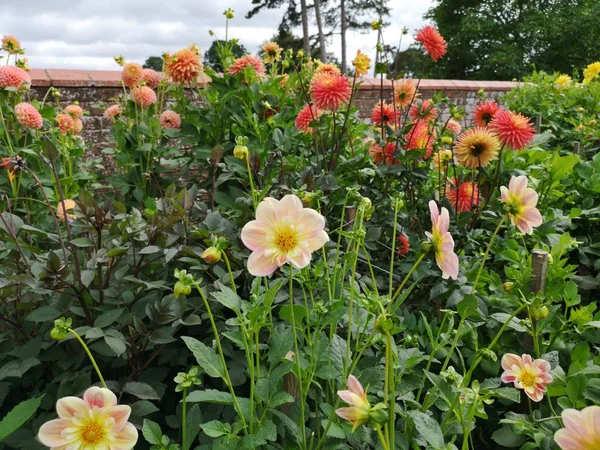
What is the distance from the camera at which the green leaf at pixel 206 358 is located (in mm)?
752

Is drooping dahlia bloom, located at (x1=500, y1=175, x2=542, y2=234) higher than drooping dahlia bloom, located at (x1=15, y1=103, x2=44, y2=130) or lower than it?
lower

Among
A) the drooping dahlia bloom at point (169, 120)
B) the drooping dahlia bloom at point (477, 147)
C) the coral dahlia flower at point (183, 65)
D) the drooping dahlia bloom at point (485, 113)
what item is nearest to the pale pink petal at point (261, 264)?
the drooping dahlia bloom at point (477, 147)

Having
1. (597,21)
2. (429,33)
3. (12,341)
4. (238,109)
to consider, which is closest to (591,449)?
(12,341)

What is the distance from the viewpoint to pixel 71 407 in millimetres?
621

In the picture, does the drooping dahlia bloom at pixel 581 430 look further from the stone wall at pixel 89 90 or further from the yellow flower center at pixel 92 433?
the stone wall at pixel 89 90

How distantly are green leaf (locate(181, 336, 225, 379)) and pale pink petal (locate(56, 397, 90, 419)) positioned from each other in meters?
0.17

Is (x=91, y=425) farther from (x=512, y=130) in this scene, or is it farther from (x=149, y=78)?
(x=149, y=78)

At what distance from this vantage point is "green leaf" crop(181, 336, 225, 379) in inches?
29.6

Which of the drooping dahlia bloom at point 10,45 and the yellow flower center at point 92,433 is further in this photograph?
the drooping dahlia bloom at point 10,45

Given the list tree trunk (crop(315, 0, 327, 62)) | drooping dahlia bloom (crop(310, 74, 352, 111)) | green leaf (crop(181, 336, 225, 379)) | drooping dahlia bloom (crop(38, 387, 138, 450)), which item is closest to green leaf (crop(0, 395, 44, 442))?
drooping dahlia bloom (crop(38, 387, 138, 450))

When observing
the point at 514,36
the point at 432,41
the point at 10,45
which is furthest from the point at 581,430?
the point at 514,36

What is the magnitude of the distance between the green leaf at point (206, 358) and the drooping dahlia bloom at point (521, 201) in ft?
1.70

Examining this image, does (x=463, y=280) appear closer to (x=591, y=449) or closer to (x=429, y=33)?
(x=591, y=449)

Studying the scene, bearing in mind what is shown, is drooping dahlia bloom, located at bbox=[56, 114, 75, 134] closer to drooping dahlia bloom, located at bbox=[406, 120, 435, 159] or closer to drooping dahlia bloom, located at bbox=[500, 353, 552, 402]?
drooping dahlia bloom, located at bbox=[406, 120, 435, 159]
